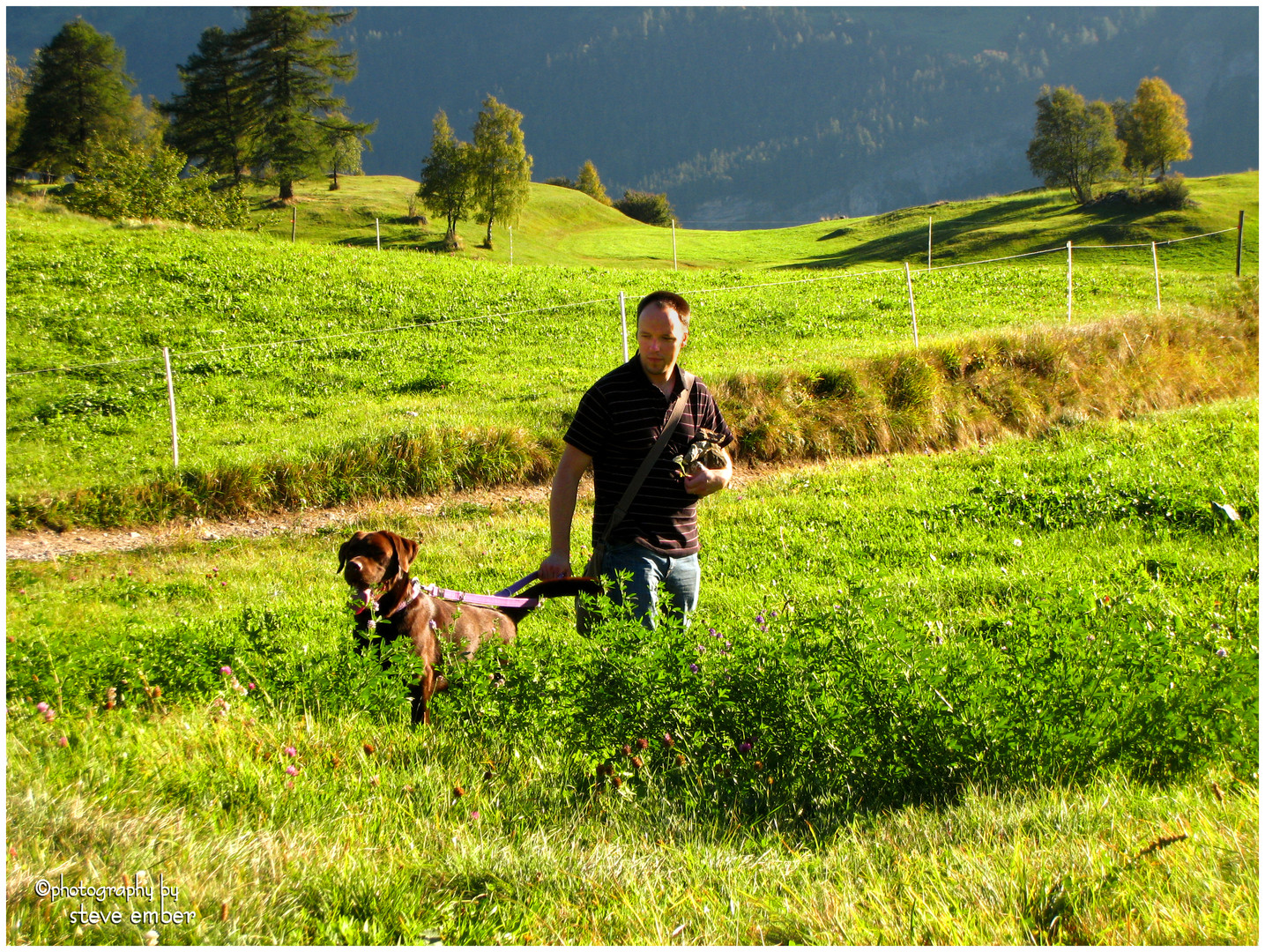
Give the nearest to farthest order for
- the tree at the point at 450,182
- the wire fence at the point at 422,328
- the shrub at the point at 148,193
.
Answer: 1. the wire fence at the point at 422,328
2. the shrub at the point at 148,193
3. the tree at the point at 450,182

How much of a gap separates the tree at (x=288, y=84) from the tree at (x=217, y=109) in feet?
2.53

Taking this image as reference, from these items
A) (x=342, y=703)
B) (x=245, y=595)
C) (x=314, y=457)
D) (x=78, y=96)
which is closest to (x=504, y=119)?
(x=78, y=96)

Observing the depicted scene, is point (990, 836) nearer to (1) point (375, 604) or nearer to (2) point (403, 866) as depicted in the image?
(2) point (403, 866)

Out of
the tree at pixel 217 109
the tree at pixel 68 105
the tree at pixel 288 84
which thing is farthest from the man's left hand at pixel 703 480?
the tree at pixel 68 105

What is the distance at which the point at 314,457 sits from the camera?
1140 cm

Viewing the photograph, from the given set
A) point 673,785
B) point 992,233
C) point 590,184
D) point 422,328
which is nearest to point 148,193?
point 422,328

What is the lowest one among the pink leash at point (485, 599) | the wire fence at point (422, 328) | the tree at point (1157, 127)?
the pink leash at point (485, 599)

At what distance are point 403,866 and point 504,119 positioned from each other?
58.2m

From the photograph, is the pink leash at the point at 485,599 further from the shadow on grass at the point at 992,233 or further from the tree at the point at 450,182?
the tree at the point at 450,182

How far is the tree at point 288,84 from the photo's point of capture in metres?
58.8

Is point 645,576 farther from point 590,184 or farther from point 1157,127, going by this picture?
point 590,184

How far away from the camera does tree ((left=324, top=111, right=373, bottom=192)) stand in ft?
201

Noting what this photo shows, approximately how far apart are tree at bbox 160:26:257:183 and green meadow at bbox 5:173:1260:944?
4861 centimetres

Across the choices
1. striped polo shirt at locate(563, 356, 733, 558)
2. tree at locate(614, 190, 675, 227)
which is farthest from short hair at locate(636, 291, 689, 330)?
tree at locate(614, 190, 675, 227)
